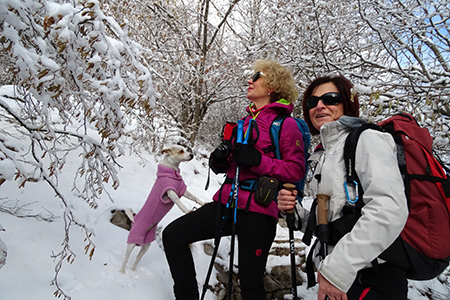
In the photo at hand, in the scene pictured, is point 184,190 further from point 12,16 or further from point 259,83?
point 12,16

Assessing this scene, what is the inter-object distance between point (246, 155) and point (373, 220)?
1.00 m

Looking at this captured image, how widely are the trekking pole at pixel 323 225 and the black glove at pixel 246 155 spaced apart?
0.63 m

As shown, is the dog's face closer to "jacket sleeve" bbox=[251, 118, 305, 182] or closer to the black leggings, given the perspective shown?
the black leggings

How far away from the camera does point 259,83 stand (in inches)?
91.0

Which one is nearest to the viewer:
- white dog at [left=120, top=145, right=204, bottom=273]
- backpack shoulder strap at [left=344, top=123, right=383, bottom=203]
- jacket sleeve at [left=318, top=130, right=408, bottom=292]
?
jacket sleeve at [left=318, top=130, right=408, bottom=292]

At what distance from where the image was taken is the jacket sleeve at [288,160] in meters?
1.86

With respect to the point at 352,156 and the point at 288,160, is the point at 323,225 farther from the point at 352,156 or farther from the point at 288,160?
the point at 288,160

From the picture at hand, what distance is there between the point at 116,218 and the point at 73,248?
1.10 meters

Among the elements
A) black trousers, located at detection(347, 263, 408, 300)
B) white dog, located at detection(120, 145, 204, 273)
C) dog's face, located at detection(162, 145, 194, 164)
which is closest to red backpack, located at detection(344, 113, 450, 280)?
black trousers, located at detection(347, 263, 408, 300)

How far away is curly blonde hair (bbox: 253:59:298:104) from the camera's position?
→ 7.52 ft

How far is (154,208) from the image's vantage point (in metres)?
2.90

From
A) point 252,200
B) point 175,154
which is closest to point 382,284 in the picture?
point 252,200

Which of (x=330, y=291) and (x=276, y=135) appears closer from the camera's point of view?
Result: (x=330, y=291)

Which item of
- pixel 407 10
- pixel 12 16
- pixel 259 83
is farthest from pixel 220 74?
pixel 12 16
